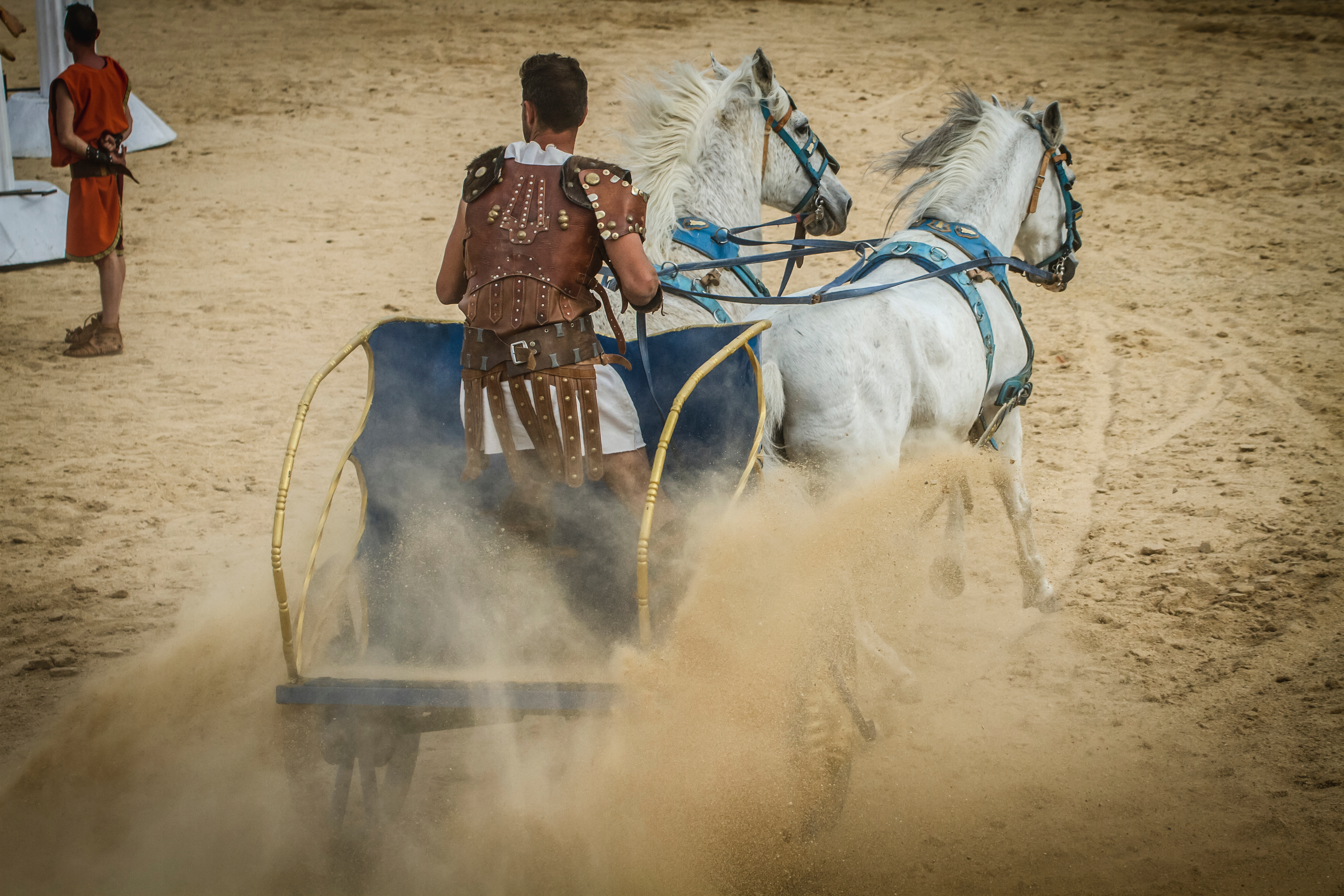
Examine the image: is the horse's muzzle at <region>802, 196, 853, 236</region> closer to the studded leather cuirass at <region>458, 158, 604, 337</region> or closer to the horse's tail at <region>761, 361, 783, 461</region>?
the horse's tail at <region>761, 361, 783, 461</region>

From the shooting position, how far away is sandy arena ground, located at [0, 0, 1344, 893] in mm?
3031

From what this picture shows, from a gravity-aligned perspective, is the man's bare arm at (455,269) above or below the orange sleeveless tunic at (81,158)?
below

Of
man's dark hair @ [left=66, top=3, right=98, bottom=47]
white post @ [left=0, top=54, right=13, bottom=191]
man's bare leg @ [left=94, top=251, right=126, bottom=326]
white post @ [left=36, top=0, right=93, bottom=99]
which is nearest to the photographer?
man's dark hair @ [left=66, top=3, right=98, bottom=47]

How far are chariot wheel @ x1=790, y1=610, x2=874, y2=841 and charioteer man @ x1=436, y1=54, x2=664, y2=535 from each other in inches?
32.2

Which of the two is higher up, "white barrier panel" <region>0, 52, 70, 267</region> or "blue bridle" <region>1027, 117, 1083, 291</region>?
"white barrier panel" <region>0, 52, 70, 267</region>

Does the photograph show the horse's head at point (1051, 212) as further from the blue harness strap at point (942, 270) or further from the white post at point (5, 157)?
the white post at point (5, 157)

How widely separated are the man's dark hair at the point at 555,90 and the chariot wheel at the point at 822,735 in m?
1.75

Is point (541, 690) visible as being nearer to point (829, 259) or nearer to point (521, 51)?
point (829, 259)

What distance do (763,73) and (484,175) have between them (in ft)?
5.50

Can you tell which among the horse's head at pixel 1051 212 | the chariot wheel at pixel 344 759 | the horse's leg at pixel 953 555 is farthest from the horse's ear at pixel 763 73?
the chariot wheel at pixel 344 759

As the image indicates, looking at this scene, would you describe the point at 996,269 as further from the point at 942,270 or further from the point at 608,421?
the point at 608,421

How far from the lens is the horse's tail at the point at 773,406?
3.31 metres

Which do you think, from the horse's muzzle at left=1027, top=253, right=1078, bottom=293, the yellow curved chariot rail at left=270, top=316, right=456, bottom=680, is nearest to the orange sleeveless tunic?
the yellow curved chariot rail at left=270, top=316, right=456, bottom=680

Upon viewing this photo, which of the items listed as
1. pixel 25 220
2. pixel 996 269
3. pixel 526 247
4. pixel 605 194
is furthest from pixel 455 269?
pixel 25 220
